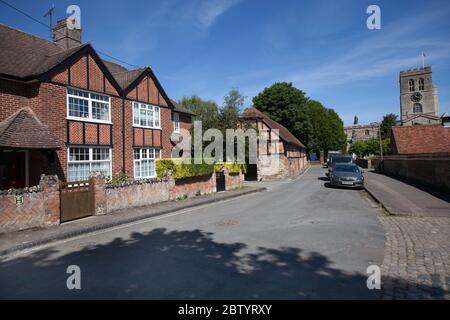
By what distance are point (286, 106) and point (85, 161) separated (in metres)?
37.6

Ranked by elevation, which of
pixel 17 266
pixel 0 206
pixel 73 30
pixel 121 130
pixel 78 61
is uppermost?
pixel 73 30

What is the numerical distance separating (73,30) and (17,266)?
1830 centimetres

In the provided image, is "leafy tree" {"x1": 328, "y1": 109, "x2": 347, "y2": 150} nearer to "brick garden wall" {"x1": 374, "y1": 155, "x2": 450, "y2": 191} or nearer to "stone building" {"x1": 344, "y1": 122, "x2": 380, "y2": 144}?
"brick garden wall" {"x1": 374, "y1": 155, "x2": 450, "y2": 191}

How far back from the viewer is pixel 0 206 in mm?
8156

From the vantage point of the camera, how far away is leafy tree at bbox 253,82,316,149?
47062 millimetres

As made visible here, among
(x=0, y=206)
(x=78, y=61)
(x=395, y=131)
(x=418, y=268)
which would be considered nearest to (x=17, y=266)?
(x=0, y=206)

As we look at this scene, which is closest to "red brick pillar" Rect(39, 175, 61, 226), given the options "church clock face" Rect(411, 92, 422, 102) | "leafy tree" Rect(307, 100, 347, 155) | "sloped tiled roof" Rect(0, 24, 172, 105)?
Answer: "sloped tiled roof" Rect(0, 24, 172, 105)

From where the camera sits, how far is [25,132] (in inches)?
463

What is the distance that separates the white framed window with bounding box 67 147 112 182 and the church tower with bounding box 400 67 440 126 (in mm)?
87459

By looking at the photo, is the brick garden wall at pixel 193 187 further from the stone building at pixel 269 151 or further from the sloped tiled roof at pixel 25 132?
the stone building at pixel 269 151

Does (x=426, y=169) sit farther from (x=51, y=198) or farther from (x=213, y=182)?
(x=51, y=198)

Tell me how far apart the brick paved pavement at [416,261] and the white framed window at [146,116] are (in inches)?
579
